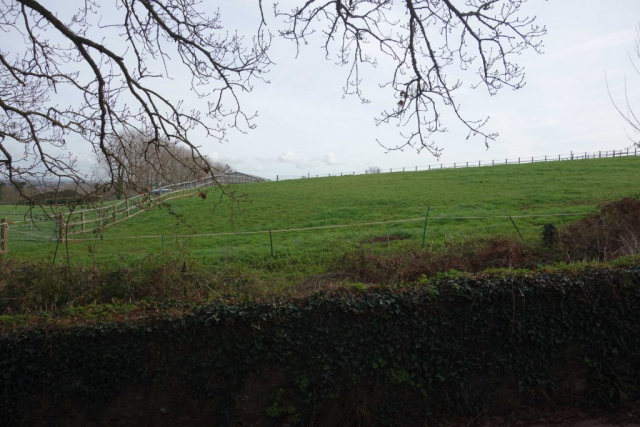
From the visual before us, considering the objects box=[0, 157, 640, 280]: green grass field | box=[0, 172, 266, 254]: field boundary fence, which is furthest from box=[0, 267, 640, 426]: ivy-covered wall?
box=[0, 157, 640, 280]: green grass field

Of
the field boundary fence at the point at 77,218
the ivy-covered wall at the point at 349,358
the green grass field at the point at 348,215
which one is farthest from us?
the green grass field at the point at 348,215

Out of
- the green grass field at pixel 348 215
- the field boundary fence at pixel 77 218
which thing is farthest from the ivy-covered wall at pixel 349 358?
the green grass field at pixel 348 215

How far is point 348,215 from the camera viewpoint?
84.7 feet

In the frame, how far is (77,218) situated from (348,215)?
13311 mm

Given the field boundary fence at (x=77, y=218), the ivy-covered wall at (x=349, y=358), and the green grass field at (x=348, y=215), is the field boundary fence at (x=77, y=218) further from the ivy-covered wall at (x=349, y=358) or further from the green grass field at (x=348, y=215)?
the ivy-covered wall at (x=349, y=358)

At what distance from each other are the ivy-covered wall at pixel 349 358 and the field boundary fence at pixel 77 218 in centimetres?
293

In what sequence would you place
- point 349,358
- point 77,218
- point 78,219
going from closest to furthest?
point 349,358
point 77,218
point 78,219

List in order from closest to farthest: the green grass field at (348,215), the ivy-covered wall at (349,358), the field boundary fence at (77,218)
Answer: the ivy-covered wall at (349,358)
the field boundary fence at (77,218)
the green grass field at (348,215)

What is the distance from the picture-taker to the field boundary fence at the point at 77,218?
27.6 feet

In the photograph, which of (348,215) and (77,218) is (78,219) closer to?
(77,218)

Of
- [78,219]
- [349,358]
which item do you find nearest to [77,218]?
[78,219]

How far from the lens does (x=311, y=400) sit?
547 centimetres

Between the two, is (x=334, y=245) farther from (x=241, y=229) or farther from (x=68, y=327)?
(x=68, y=327)

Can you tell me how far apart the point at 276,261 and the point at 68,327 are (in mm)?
10240
